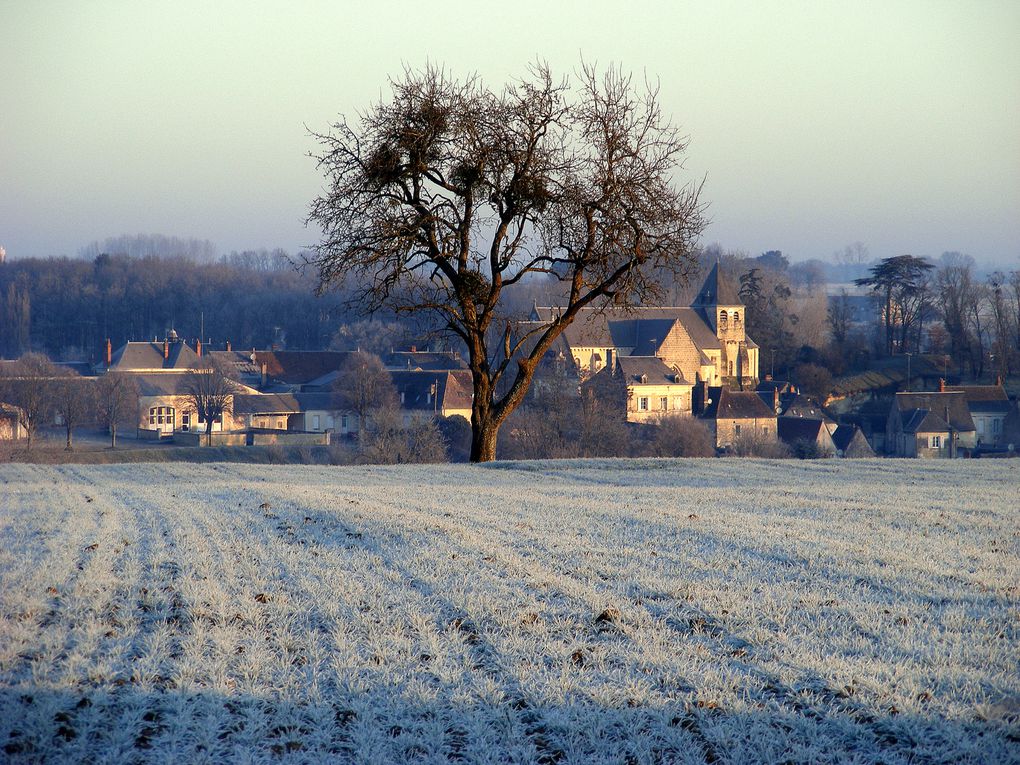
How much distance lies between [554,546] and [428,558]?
1.41m

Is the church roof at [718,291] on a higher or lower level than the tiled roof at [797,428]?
higher

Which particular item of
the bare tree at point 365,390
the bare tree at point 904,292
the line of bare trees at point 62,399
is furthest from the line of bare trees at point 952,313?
the line of bare trees at point 62,399

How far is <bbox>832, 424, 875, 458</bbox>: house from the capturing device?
71500 mm

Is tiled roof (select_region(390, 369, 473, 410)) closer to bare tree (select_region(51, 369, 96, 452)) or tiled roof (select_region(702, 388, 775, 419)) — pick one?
tiled roof (select_region(702, 388, 775, 419))

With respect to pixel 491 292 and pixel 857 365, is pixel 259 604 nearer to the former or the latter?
pixel 491 292

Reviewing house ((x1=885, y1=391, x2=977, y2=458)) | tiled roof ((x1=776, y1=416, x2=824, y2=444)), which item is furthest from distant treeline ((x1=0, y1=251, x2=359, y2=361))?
house ((x1=885, y1=391, x2=977, y2=458))

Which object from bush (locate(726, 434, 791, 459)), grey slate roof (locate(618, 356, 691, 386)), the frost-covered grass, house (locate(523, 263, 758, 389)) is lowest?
bush (locate(726, 434, 791, 459))

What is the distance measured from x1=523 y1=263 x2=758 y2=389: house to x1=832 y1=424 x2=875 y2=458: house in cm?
2060

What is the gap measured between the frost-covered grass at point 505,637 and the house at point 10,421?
54803mm

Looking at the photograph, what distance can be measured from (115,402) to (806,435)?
4902cm

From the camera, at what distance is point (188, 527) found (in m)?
10.8

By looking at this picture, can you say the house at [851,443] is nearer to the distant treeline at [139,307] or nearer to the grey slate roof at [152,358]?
the grey slate roof at [152,358]

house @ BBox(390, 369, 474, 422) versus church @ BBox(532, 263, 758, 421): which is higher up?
church @ BBox(532, 263, 758, 421)

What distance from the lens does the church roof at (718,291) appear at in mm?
109750
